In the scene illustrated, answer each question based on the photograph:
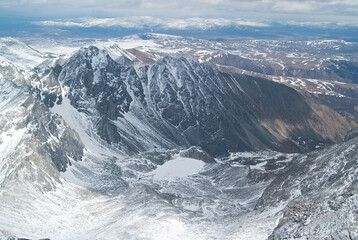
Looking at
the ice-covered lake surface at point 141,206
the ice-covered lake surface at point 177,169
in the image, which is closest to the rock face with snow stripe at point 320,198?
the ice-covered lake surface at point 141,206

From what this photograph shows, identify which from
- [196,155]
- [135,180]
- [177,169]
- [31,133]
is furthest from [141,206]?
[196,155]

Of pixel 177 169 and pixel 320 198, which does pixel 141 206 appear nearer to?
pixel 320 198

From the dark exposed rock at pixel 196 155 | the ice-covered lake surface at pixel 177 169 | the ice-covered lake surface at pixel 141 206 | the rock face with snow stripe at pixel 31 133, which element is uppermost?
the rock face with snow stripe at pixel 31 133

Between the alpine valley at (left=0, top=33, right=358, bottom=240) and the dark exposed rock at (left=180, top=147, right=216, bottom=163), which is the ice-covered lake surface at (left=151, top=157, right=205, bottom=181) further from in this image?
the dark exposed rock at (left=180, top=147, right=216, bottom=163)

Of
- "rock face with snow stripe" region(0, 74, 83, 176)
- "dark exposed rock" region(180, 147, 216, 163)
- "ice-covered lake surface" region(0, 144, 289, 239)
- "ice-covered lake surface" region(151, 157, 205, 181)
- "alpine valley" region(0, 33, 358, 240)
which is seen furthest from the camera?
"dark exposed rock" region(180, 147, 216, 163)

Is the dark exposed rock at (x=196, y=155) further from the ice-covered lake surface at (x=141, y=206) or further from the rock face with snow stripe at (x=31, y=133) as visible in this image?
the rock face with snow stripe at (x=31, y=133)

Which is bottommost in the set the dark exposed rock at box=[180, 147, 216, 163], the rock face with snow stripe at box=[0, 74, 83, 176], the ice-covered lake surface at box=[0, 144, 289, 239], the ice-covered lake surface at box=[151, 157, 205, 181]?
the ice-covered lake surface at box=[151, 157, 205, 181]

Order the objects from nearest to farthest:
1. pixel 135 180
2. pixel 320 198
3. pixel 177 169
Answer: pixel 320 198
pixel 135 180
pixel 177 169

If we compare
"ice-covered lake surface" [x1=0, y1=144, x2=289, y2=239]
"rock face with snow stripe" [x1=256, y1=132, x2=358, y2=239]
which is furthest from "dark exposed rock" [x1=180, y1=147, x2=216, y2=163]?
"rock face with snow stripe" [x1=256, y1=132, x2=358, y2=239]

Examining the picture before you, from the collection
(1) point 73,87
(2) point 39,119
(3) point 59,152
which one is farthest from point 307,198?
(1) point 73,87

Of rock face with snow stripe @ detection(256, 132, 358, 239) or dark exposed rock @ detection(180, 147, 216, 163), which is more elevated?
rock face with snow stripe @ detection(256, 132, 358, 239)

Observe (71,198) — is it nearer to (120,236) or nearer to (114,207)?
(114,207)
